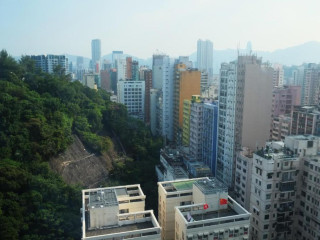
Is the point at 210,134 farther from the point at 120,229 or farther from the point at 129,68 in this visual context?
the point at 129,68

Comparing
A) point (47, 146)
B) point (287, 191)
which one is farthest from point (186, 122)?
point (287, 191)

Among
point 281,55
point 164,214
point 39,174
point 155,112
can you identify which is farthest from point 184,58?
point 281,55

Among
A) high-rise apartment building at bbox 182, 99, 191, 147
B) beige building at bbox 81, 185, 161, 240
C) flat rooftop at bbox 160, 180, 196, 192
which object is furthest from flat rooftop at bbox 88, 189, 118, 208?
high-rise apartment building at bbox 182, 99, 191, 147

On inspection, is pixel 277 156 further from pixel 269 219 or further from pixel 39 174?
pixel 39 174

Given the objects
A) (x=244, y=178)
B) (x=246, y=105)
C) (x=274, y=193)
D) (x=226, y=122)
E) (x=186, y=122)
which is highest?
(x=246, y=105)

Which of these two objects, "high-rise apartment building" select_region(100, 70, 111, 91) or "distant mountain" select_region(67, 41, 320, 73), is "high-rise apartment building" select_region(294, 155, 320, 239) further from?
"distant mountain" select_region(67, 41, 320, 73)
